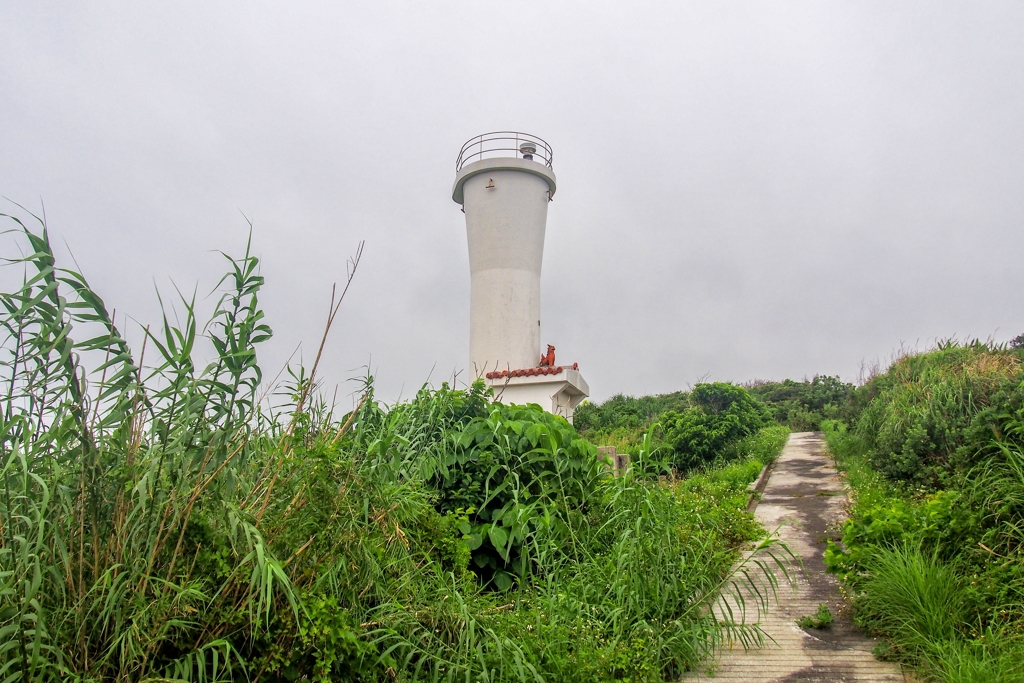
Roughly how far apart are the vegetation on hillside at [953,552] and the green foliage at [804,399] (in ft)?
45.6

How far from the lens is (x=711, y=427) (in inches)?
553

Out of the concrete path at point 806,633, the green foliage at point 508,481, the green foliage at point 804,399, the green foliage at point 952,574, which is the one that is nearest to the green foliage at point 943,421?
the green foliage at point 952,574

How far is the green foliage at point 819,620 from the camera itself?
520 centimetres

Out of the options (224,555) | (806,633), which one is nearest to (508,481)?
(806,633)

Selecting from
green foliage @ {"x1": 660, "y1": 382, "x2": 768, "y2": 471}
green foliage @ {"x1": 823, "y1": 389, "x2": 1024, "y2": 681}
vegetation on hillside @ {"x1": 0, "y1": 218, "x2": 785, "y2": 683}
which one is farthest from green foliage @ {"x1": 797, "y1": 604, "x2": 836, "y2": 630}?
green foliage @ {"x1": 660, "y1": 382, "x2": 768, "y2": 471}

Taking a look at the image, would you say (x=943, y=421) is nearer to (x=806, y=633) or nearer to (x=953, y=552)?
(x=953, y=552)

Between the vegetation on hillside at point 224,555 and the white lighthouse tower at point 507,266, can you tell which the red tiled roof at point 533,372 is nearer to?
the white lighthouse tower at point 507,266

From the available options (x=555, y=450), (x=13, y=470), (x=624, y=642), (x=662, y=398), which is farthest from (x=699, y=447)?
(x=662, y=398)

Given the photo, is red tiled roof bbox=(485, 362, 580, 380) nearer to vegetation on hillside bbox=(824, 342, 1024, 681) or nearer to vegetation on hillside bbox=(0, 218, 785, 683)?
vegetation on hillside bbox=(824, 342, 1024, 681)

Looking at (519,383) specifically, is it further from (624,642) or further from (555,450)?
(624,642)

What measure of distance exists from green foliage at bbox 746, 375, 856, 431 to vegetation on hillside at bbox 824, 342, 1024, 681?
13884 mm

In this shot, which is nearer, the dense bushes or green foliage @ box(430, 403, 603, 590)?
green foliage @ box(430, 403, 603, 590)

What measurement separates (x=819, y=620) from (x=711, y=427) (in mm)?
8966

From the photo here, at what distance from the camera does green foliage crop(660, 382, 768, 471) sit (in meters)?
13.4
